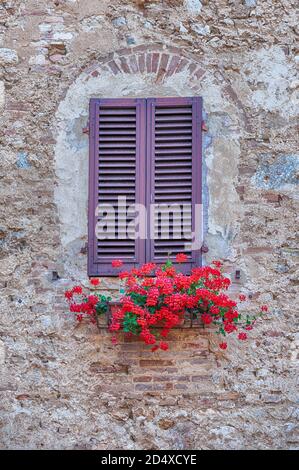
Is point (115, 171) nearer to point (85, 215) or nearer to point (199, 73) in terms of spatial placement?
point (85, 215)

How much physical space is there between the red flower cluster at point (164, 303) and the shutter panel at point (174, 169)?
0.63ft

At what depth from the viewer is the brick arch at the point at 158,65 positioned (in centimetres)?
711

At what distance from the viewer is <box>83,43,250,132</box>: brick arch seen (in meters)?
7.11

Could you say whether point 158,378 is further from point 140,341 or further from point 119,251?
point 119,251

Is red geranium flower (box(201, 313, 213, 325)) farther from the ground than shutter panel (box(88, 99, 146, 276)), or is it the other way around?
shutter panel (box(88, 99, 146, 276))

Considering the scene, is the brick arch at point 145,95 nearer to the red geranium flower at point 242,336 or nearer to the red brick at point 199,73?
the red brick at point 199,73

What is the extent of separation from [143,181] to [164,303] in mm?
973

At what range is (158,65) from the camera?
23.4 ft

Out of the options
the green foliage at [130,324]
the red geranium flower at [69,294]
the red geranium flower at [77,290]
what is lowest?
the green foliage at [130,324]

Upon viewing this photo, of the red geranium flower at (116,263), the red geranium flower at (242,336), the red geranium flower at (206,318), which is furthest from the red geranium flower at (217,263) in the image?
the red geranium flower at (116,263)

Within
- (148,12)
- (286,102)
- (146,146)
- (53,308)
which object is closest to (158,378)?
(53,308)

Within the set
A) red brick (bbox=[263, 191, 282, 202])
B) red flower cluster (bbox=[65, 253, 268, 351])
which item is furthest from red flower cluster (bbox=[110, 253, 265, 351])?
red brick (bbox=[263, 191, 282, 202])

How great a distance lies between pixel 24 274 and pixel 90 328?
613 mm

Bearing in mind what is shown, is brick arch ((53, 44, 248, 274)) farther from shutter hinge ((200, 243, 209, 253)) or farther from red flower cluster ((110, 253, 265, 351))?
red flower cluster ((110, 253, 265, 351))
